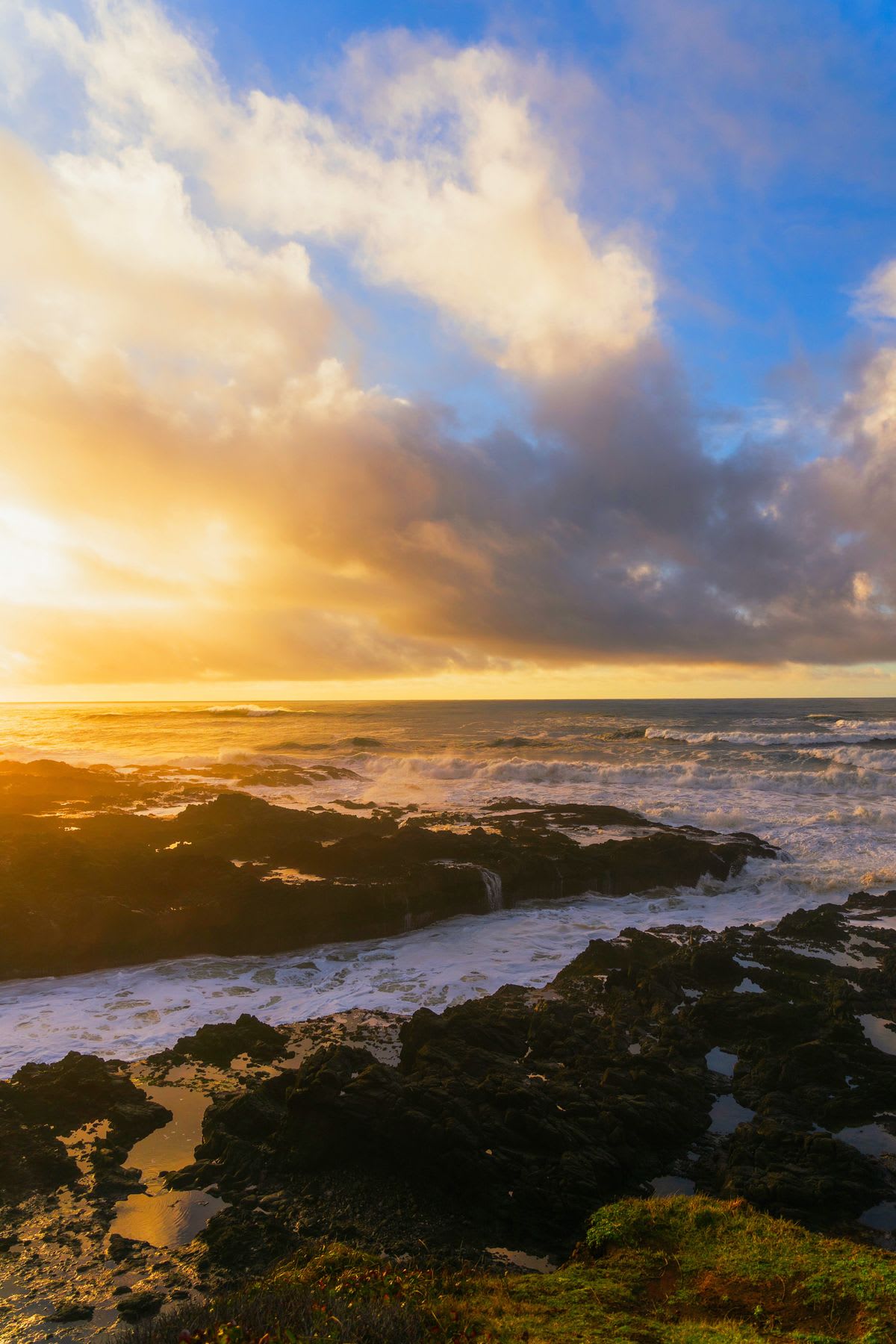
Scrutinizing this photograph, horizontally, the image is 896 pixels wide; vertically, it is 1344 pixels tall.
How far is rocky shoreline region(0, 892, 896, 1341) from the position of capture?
753 cm

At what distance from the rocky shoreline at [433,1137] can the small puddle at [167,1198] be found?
48 millimetres

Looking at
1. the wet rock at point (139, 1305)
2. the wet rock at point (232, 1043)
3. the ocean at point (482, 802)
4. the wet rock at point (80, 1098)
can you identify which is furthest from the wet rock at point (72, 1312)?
the ocean at point (482, 802)

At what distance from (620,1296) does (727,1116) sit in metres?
4.96

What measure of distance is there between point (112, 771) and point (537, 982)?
38549 millimetres

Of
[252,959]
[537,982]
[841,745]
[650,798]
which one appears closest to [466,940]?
[537,982]

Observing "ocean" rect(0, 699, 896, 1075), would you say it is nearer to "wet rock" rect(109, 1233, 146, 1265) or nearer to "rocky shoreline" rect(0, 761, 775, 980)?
"rocky shoreline" rect(0, 761, 775, 980)

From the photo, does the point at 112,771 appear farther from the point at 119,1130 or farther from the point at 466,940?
the point at 119,1130

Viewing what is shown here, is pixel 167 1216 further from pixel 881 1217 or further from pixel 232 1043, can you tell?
pixel 881 1217

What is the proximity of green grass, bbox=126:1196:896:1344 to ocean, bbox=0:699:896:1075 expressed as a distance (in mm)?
7296

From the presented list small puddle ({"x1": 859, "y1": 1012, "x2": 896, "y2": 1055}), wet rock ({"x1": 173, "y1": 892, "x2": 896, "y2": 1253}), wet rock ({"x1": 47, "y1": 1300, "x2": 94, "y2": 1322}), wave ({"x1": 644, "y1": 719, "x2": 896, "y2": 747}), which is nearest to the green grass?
wet rock ({"x1": 173, "y1": 892, "x2": 896, "y2": 1253})

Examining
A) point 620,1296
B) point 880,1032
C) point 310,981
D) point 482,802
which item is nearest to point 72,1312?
point 620,1296

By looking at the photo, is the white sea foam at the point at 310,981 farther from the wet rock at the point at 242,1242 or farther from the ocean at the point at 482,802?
the wet rock at the point at 242,1242

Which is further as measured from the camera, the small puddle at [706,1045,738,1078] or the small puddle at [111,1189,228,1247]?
the small puddle at [706,1045,738,1078]

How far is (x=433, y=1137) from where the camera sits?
29.3ft
